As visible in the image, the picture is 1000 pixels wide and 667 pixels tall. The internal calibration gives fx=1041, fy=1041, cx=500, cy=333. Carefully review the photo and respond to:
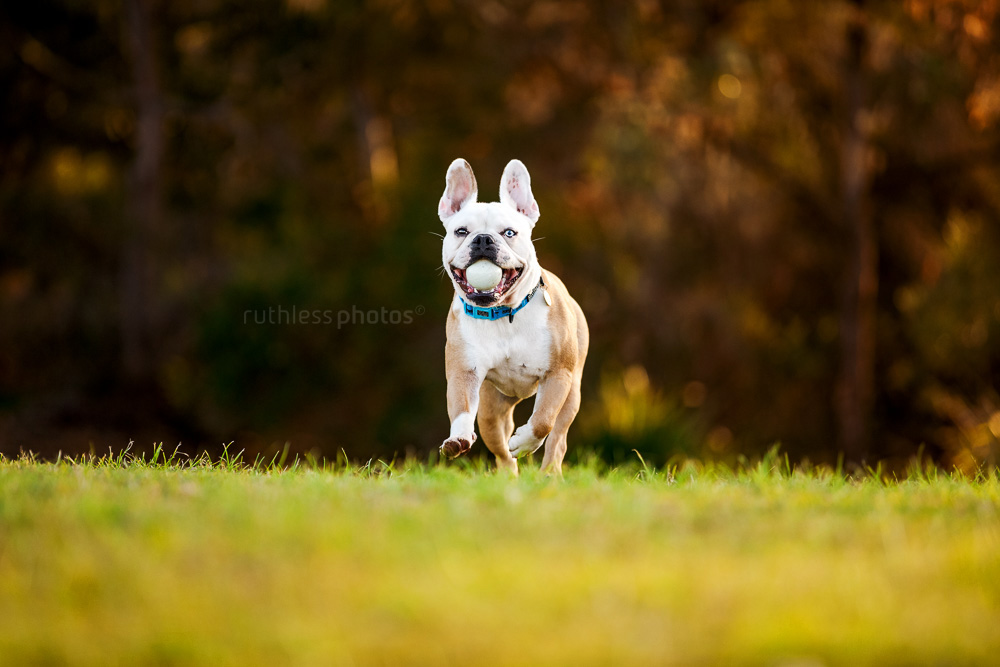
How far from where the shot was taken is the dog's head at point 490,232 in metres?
5.62

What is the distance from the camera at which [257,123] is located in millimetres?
21922

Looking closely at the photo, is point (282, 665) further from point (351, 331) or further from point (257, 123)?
point (257, 123)

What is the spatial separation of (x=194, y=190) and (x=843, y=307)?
13.4 meters

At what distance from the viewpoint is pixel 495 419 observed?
6.57 m

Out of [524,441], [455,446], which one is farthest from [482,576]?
[524,441]

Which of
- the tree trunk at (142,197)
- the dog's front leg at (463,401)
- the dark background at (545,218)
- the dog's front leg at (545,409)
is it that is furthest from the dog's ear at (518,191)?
the tree trunk at (142,197)

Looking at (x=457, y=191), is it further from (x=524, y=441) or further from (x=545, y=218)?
(x=545, y=218)

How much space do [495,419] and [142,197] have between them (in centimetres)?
1410

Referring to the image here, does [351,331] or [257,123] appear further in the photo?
[257,123]

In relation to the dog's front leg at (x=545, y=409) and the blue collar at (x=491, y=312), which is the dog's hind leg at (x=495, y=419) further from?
the blue collar at (x=491, y=312)

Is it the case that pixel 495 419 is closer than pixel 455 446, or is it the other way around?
pixel 455 446

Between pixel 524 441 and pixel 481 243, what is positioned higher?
pixel 481 243

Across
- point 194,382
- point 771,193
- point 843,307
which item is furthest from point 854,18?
point 194,382

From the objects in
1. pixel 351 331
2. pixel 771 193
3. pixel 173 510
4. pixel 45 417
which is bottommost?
pixel 45 417
